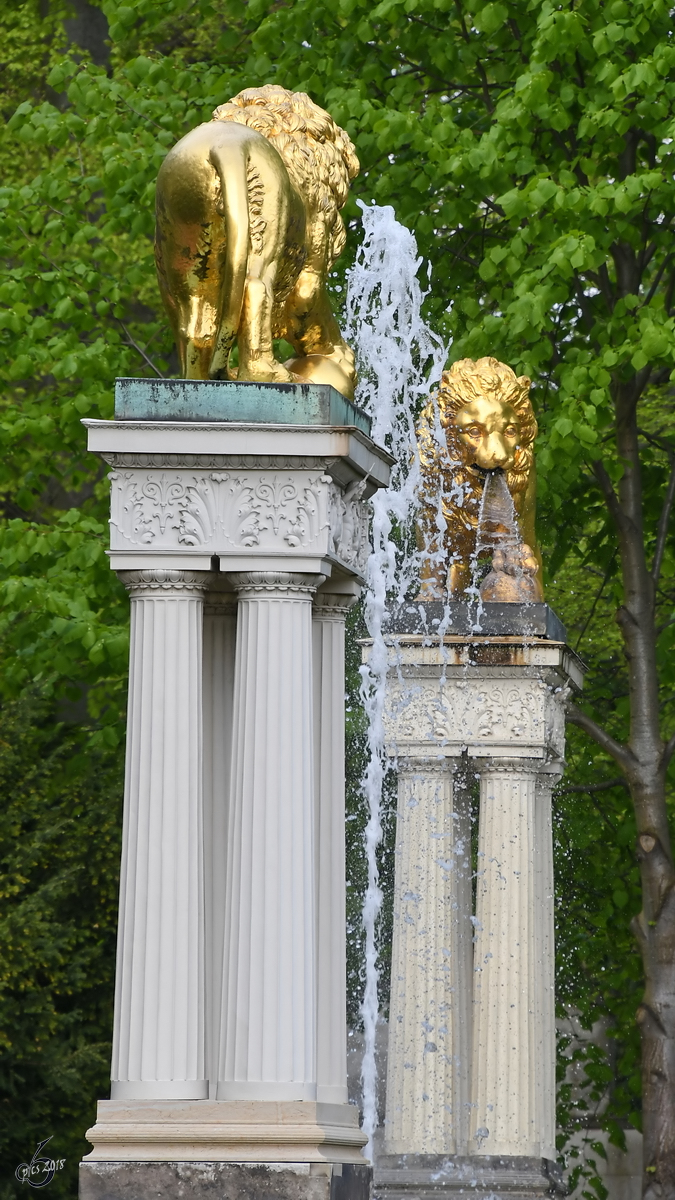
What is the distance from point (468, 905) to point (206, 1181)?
7.10 meters

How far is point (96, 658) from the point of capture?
17.4m

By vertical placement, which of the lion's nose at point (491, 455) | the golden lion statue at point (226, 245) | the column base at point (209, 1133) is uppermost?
the lion's nose at point (491, 455)

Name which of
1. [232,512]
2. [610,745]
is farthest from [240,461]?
[610,745]

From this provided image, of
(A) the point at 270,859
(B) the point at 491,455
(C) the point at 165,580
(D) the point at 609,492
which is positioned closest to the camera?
(A) the point at 270,859

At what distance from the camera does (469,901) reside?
50.1ft

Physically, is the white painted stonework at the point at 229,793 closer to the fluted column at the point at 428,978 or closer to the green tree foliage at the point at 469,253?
the fluted column at the point at 428,978

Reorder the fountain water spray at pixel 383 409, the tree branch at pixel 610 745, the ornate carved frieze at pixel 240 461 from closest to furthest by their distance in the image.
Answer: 1. the ornate carved frieze at pixel 240 461
2. the fountain water spray at pixel 383 409
3. the tree branch at pixel 610 745

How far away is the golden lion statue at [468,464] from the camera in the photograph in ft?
51.3

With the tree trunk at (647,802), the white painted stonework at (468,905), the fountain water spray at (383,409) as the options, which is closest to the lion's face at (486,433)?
the fountain water spray at (383,409)

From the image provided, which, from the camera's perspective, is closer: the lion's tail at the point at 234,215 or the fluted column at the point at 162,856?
the fluted column at the point at 162,856

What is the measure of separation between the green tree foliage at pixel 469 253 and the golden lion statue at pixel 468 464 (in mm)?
1299

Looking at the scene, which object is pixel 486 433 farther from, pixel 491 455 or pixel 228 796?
pixel 228 796

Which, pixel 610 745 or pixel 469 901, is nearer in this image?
pixel 469 901

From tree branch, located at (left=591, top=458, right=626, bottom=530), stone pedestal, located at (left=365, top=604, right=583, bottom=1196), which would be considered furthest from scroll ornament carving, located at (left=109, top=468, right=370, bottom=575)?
tree branch, located at (left=591, top=458, right=626, bottom=530)
